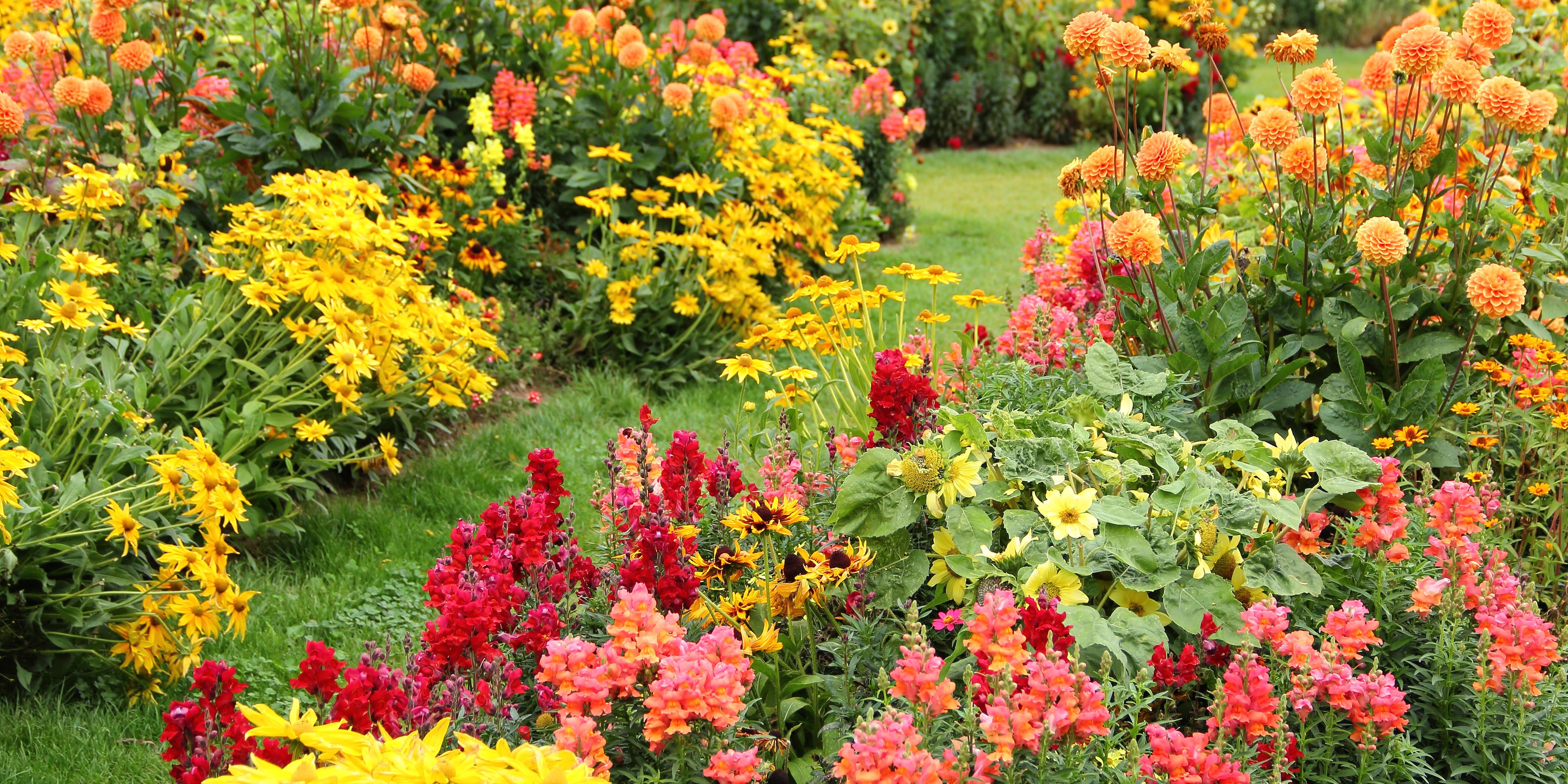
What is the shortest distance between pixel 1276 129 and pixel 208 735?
97.1 inches

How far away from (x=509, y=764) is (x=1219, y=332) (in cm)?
203

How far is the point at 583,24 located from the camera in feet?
16.5

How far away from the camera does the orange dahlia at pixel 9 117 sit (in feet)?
11.5

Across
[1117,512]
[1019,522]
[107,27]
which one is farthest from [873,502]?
[107,27]

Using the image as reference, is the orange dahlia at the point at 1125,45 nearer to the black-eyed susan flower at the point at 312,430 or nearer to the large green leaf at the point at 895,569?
the large green leaf at the point at 895,569

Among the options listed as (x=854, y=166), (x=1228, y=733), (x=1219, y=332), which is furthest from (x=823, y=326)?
(x=854, y=166)

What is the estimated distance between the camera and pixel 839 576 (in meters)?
Answer: 2.00

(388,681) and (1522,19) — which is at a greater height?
(1522,19)

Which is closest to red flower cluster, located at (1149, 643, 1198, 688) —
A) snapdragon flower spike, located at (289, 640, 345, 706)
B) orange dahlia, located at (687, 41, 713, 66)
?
snapdragon flower spike, located at (289, 640, 345, 706)

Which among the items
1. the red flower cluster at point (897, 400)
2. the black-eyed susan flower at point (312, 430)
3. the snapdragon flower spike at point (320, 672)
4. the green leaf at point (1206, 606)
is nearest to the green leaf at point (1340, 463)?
the green leaf at point (1206, 606)

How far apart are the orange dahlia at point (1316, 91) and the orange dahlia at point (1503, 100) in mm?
299

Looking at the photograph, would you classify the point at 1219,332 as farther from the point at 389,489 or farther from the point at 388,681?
the point at 389,489

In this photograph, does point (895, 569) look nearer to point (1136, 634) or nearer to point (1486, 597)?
point (1136, 634)

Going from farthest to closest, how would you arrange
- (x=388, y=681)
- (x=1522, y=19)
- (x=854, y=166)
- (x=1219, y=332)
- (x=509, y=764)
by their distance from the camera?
(x=854, y=166)
(x=1522, y=19)
(x=1219, y=332)
(x=388, y=681)
(x=509, y=764)
